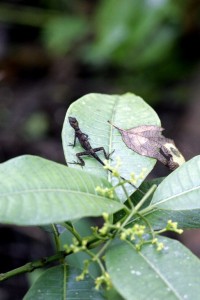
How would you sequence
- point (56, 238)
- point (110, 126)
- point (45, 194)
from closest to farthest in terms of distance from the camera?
point (45, 194) → point (56, 238) → point (110, 126)

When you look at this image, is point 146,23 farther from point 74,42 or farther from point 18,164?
point 18,164

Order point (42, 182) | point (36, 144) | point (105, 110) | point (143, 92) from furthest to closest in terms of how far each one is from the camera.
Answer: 1. point (143, 92)
2. point (36, 144)
3. point (105, 110)
4. point (42, 182)

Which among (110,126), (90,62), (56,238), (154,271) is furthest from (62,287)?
(90,62)

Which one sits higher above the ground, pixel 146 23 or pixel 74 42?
pixel 146 23

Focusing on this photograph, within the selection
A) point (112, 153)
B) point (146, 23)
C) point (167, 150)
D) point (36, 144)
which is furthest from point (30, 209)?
point (146, 23)

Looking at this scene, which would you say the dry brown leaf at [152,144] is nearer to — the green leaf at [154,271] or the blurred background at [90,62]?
the green leaf at [154,271]

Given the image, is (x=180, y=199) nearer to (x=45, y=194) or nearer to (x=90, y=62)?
(x=45, y=194)
